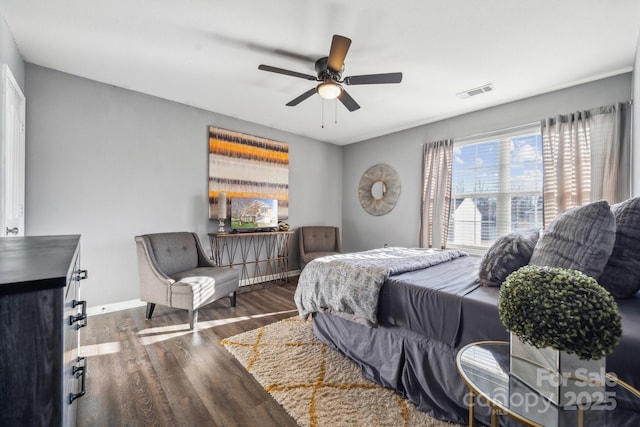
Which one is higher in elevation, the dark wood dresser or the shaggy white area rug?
the dark wood dresser

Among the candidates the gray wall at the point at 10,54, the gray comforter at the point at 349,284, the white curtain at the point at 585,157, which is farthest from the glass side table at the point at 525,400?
the gray wall at the point at 10,54

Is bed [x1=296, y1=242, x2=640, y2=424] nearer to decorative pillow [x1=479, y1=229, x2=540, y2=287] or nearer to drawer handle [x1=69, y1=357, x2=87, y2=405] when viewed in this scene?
decorative pillow [x1=479, y1=229, x2=540, y2=287]

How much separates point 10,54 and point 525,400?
391 cm

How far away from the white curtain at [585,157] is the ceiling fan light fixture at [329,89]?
8.40 ft

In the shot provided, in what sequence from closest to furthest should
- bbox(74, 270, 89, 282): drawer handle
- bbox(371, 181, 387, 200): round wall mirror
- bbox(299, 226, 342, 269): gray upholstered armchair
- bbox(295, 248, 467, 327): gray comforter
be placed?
bbox(74, 270, 89, 282): drawer handle
bbox(295, 248, 467, 327): gray comforter
bbox(299, 226, 342, 269): gray upholstered armchair
bbox(371, 181, 387, 200): round wall mirror

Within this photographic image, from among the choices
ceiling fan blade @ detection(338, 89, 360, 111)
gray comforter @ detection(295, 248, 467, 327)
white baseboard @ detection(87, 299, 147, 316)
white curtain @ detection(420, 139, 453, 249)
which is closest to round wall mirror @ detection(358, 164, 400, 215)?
white curtain @ detection(420, 139, 453, 249)

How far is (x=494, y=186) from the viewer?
11.8 ft

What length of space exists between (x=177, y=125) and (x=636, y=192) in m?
4.83

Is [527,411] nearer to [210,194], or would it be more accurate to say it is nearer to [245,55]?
[245,55]

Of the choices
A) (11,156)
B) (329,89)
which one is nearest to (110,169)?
(11,156)

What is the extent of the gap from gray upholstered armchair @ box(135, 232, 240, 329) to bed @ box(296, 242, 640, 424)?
133 cm

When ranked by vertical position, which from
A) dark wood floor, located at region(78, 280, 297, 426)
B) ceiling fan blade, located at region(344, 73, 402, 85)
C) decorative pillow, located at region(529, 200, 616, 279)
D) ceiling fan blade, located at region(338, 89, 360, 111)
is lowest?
dark wood floor, located at region(78, 280, 297, 426)

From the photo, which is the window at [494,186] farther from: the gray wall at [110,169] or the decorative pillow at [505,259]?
the gray wall at [110,169]

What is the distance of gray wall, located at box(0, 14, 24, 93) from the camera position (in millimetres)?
1959
